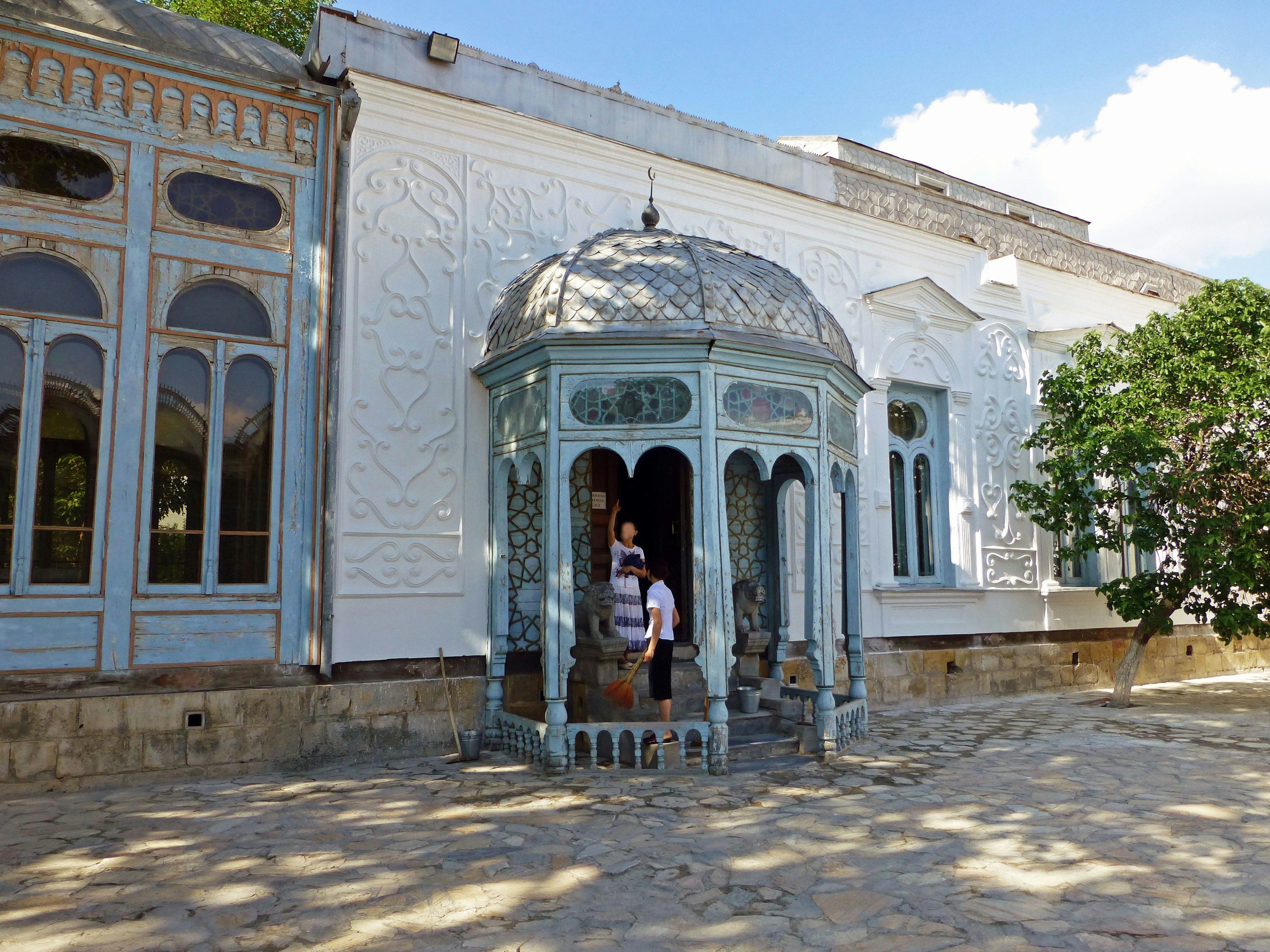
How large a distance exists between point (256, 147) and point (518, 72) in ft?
8.14

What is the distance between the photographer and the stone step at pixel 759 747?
6.69m

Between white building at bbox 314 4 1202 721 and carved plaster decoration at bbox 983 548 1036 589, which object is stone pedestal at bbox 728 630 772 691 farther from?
carved plaster decoration at bbox 983 548 1036 589

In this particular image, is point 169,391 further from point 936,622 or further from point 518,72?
point 936,622

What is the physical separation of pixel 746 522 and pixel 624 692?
2593 millimetres

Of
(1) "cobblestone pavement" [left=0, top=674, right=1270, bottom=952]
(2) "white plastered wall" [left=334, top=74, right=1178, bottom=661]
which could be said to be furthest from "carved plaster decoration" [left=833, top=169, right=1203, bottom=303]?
(1) "cobblestone pavement" [left=0, top=674, right=1270, bottom=952]

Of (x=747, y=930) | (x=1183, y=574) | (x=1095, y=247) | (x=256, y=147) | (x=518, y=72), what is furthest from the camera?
(x=1095, y=247)

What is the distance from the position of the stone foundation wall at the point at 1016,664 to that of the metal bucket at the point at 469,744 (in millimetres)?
3053

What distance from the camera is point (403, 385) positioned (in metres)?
7.18

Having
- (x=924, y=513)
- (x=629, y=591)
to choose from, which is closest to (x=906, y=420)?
(x=924, y=513)

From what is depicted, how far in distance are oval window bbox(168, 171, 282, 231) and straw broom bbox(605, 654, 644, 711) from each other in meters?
4.26

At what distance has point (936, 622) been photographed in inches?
388

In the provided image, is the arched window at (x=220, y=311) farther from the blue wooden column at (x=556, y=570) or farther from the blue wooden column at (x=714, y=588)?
the blue wooden column at (x=714, y=588)

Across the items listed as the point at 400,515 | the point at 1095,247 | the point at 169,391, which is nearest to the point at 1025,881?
the point at 400,515

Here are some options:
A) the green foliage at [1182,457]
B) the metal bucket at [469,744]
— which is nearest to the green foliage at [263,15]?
the metal bucket at [469,744]
